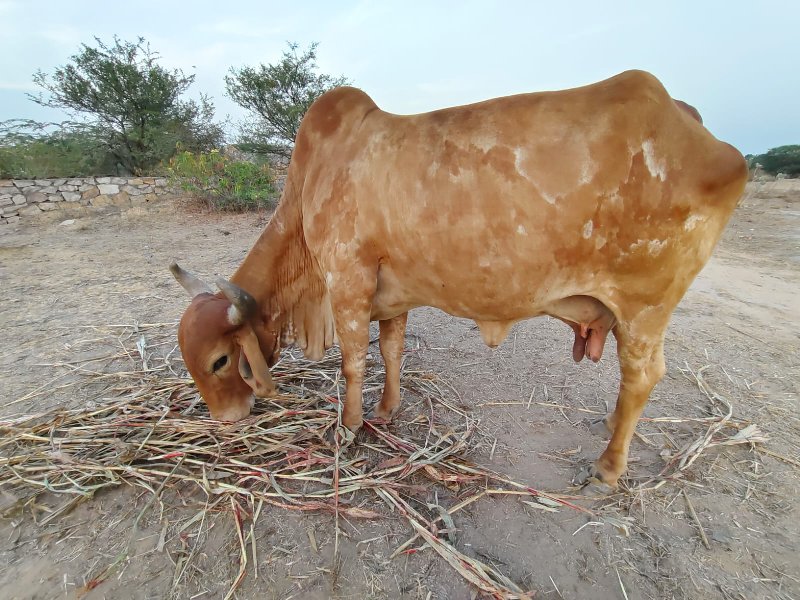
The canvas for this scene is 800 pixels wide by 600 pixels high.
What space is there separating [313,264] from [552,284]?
1.38 meters

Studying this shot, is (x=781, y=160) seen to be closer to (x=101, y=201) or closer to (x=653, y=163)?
(x=653, y=163)

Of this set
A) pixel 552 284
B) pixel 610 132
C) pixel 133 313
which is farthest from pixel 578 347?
pixel 133 313

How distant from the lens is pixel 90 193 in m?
10.4

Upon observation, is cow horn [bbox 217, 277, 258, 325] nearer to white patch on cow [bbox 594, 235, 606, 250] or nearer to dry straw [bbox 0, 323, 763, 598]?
dry straw [bbox 0, 323, 763, 598]

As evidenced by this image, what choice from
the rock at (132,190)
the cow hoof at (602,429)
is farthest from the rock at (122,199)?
the cow hoof at (602,429)

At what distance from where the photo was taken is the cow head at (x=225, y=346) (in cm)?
215

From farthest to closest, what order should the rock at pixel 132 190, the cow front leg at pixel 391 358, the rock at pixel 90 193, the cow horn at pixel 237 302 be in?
the rock at pixel 132 190 < the rock at pixel 90 193 < the cow front leg at pixel 391 358 < the cow horn at pixel 237 302

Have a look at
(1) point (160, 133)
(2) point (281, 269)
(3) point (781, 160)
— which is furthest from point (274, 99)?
(3) point (781, 160)

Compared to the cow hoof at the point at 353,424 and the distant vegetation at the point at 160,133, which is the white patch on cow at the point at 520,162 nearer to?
the cow hoof at the point at 353,424

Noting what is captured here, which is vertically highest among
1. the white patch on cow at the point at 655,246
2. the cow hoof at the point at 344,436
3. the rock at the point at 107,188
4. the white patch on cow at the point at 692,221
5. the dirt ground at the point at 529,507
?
the white patch on cow at the point at 692,221

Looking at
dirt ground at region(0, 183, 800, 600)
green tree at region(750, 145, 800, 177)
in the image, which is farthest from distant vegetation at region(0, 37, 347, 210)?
green tree at region(750, 145, 800, 177)

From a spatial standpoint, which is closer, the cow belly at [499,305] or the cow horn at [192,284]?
the cow belly at [499,305]

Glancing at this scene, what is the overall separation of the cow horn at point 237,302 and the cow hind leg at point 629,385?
1839 mm

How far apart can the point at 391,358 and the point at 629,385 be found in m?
1.36
